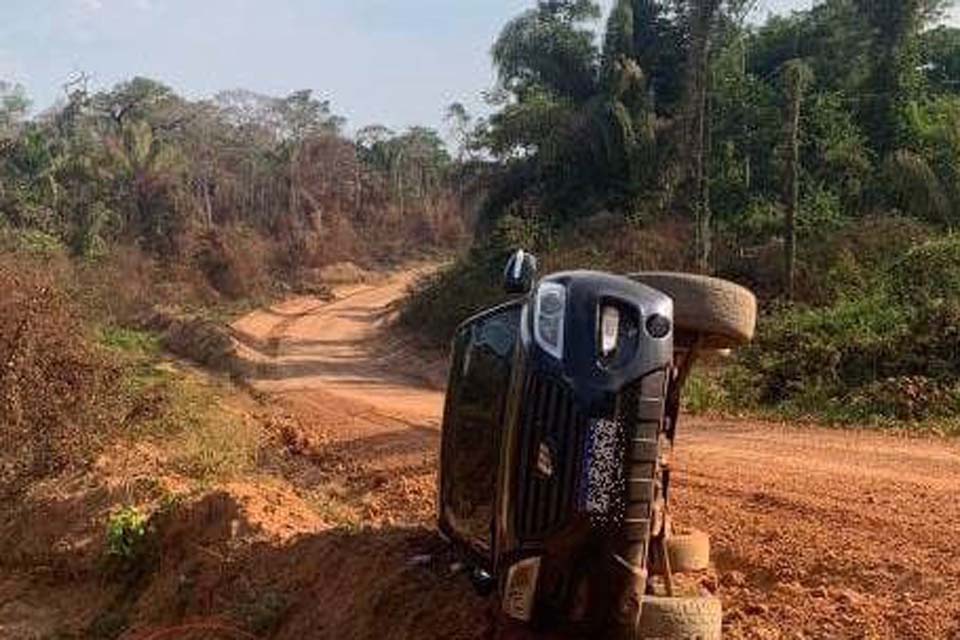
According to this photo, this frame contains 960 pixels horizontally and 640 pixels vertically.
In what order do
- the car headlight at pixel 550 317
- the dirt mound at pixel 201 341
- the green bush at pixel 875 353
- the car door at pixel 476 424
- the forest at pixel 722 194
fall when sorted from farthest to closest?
1. the dirt mound at pixel 201 341
2. the forest at pixel 722 194
3. the green bush at pixel 875 353
4. the car door at pixel 476 424
5. the car headlight at pixel 550 317

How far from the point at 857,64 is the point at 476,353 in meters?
20.7

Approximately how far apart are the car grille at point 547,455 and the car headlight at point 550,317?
120mm

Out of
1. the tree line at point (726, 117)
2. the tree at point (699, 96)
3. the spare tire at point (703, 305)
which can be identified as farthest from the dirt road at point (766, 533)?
the tree at point (699, 96)

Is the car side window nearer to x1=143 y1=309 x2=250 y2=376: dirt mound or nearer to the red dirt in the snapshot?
the red dirt

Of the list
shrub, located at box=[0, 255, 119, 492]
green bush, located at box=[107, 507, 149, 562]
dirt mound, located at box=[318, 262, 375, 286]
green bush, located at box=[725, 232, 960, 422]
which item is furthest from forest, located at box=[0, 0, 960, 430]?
green bush, located at box=[107, 507, 149, 562]

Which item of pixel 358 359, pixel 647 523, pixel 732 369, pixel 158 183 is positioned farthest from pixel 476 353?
pixel 158 183

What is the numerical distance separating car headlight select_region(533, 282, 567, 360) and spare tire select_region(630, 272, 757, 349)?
491 mm

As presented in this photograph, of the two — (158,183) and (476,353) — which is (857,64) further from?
(158,183)

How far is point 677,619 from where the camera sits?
4.30 meters

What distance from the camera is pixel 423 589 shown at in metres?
5.52

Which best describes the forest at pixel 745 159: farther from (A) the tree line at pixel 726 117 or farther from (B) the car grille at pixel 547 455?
(B) the car grille at pixel 547 455

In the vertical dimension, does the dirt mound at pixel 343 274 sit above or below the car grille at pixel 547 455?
below

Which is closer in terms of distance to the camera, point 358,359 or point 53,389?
point 53,389

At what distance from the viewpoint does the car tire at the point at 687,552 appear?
4988mm
